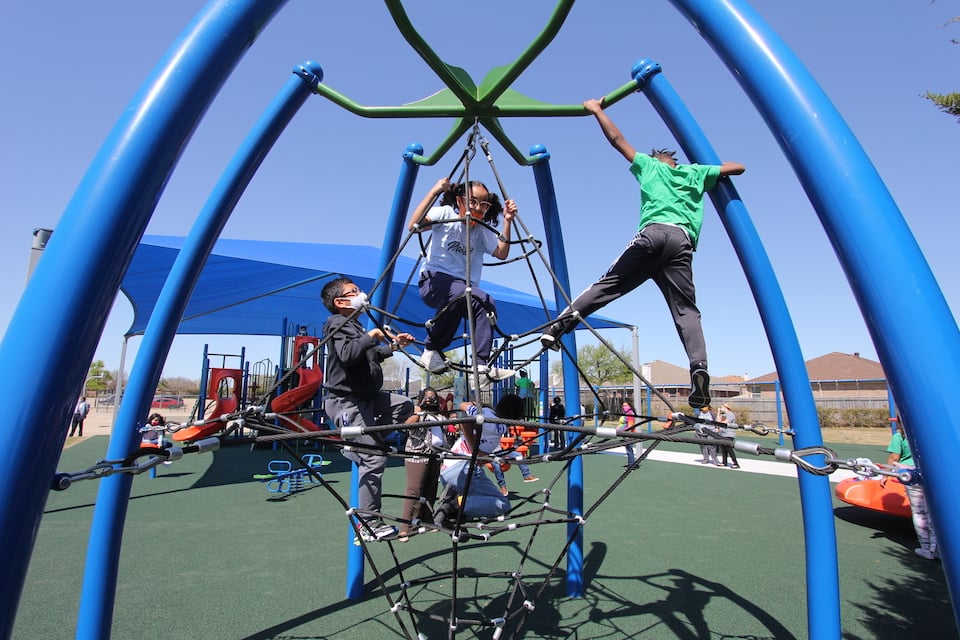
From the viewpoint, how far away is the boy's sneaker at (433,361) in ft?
9.41

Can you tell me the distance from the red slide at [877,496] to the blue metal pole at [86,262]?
568 cm

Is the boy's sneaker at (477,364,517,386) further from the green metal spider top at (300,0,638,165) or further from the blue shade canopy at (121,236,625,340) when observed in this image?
the blue shade canopy at (121,236,625,340)

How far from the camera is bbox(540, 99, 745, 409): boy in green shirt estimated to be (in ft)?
6.90

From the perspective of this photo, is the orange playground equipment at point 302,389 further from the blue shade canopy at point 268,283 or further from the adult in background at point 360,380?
the adult in background at point 360,380

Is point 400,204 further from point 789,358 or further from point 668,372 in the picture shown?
point 668,372

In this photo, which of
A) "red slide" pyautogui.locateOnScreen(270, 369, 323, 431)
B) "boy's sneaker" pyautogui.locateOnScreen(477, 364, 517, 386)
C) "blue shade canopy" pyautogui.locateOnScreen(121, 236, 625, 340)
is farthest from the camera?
"red slide" pyautogui.locateOnScreen(270, 369, 323, 431)

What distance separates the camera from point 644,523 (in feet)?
17.6

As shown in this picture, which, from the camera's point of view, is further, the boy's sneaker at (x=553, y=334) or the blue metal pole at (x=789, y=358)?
the boy's sneaker at (x=553, y=334)

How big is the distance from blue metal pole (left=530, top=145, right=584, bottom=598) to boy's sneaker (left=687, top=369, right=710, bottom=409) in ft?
4.13

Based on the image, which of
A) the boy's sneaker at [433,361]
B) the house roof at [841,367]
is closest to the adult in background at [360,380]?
the boy's sneaker at [433,361]

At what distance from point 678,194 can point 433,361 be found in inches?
59.7

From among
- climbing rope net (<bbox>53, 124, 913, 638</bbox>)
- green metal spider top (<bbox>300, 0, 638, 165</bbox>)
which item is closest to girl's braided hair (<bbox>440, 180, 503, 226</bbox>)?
climbing rope net (<bbox>53, 124, 913, 638</bbox>)

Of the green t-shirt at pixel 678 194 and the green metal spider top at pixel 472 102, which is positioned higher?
the green metal spider top at pixel 472 102

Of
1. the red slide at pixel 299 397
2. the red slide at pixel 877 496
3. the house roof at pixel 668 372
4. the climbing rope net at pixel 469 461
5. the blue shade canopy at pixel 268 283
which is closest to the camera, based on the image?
the climbing rope net at pixel 469 461
